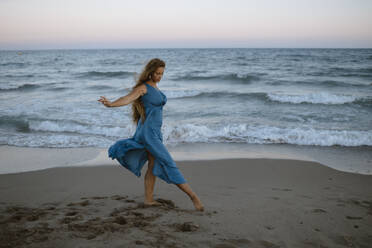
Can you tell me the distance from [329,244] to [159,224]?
164 centimetres

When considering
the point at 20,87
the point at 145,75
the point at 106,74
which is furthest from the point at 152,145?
the point at 106,74

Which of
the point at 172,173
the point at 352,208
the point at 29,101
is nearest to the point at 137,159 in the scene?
the point at 172,173

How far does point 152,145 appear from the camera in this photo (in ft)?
11.2

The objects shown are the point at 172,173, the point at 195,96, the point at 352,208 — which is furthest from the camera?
the point at 195,96

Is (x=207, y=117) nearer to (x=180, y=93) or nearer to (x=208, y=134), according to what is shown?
(x=208, y=134)

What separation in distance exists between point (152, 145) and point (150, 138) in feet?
0.27

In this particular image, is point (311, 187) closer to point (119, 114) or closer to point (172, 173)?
point (172, 173)

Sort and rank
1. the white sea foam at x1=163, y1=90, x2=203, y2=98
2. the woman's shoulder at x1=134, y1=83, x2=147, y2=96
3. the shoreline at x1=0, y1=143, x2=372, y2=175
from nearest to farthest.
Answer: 1. the woman's shoulder at x1=134, y1=83, x2=147, y2=96
2. the shoreline at x1=0, y1=143, x2=372, y2=175
3. the white sea foam at x1=163, y1=90, x2=203, y2=98

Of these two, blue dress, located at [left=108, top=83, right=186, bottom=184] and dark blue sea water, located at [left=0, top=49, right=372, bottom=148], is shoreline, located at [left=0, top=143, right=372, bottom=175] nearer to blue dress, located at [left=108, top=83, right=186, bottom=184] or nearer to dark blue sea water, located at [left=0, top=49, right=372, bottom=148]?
dark blue sea water, located at [left=0, top=49, right=372, bottom=148]

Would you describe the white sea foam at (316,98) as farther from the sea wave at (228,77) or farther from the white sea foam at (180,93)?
the sea wave at (228,77)

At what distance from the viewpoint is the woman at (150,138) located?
3.33 metres

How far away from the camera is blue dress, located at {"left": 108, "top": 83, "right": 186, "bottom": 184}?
3373 mm

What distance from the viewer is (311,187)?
4.75 metres

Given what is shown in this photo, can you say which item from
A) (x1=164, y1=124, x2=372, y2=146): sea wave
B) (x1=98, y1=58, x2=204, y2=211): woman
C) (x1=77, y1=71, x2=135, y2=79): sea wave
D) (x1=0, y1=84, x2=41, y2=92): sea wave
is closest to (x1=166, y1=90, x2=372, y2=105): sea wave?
(x1=164, y1=124, x2=372, y2=146): sea wave
